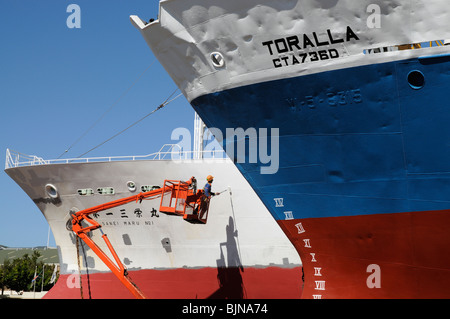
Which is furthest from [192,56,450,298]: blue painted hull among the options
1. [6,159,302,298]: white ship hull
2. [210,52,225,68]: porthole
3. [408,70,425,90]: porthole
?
[6,159,302,298]: white ship hull

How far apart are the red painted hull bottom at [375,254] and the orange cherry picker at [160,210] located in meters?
7.79

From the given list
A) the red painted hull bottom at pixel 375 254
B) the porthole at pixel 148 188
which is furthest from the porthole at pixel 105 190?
the red painted hull bottom at pixel 375 254

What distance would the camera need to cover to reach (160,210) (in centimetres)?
1681

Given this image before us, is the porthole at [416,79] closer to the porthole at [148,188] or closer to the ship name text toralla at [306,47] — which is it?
the ship name text toralla at [306,47]

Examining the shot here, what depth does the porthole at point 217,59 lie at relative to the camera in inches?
366

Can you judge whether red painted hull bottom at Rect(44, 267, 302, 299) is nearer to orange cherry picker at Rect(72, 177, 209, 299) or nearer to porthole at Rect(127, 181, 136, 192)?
orange cherry picker at Rect(72, 177, 209, 299)

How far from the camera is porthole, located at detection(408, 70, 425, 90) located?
7.96m

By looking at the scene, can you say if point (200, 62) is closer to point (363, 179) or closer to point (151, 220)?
point (363, 179)

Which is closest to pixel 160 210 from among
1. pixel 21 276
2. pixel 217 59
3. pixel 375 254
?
pixel 217 59

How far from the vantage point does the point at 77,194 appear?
21.2 metres

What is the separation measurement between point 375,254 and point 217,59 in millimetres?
4747

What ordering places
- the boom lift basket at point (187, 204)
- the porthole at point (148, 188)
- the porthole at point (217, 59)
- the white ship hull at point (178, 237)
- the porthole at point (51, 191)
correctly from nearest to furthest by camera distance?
the porthole at point (217, 59) < the boom lift basket at point (187, 204) < the white ship hull at point (178, 237) < the porthole at point (148, 188) < the porthole at point (51, 191)

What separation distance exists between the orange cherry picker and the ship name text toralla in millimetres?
9151
